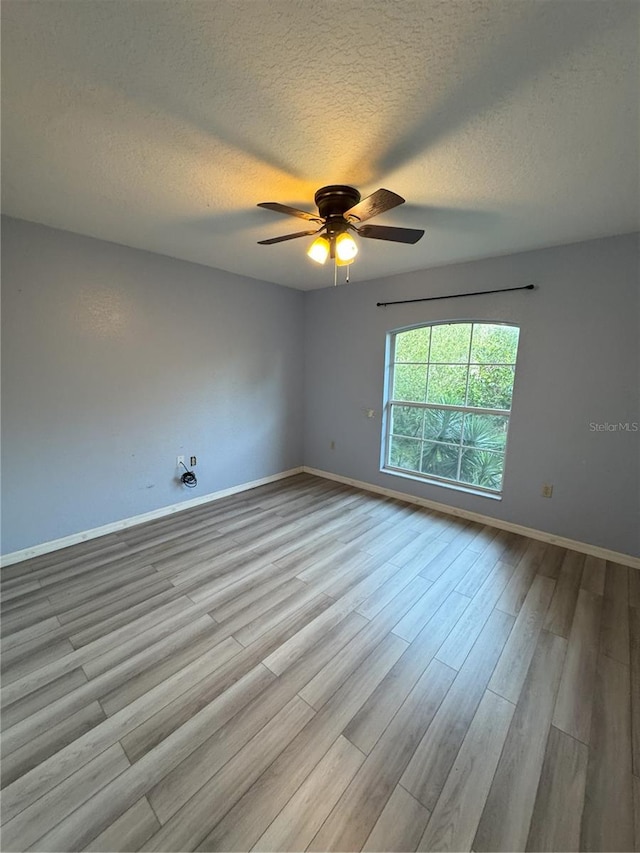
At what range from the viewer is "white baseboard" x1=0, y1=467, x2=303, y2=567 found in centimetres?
256

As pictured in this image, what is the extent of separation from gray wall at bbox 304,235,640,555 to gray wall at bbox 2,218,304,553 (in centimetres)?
203

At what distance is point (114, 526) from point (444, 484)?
3345 mm

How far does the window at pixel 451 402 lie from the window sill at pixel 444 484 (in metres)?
0.03

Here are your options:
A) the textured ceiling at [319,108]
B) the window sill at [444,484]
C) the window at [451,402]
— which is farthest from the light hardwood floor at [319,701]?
the textured ceiling at [319,108]

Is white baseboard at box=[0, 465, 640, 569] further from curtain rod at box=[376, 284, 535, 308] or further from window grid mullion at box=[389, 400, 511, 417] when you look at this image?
curtain rod at box=[376, 284, 535, 308]

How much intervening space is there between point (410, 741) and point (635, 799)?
785mm

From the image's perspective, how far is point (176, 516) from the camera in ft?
11.1

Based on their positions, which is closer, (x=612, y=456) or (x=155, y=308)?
(x=612, y=456)

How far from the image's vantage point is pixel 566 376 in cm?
279

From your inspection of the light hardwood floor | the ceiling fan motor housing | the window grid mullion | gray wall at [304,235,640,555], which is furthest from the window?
the ceiling fan motor housing

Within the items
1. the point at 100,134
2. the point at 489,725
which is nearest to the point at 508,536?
the point at 489,725

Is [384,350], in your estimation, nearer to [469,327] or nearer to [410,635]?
[469,327]

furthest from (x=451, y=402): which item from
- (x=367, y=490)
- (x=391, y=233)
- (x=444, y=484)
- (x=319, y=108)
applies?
(x=319, y=108)

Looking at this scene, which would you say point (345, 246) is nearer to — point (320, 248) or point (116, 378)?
point (320, 248)
